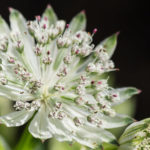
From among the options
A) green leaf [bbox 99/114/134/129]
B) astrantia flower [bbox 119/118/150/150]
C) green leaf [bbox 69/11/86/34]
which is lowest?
astrantia flower [bbox 119/118/150/150]

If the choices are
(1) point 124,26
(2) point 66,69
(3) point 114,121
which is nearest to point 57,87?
(2) point 66,69

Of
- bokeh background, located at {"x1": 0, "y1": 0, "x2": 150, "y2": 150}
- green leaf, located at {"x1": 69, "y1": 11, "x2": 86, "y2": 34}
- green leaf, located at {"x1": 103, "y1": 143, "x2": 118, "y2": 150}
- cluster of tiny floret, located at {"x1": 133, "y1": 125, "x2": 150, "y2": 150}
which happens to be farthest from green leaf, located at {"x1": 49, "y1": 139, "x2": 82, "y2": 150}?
bokeh background, located at {"x1": 0, "y1": 0, "x2": 150, "y2": 150}

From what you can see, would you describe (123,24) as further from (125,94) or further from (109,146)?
(109,146)

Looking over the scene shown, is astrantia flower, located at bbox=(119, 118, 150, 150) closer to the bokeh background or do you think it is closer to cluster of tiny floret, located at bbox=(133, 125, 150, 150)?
cluster of tiny floret, located at bbox=(133, 125, 150, 150)

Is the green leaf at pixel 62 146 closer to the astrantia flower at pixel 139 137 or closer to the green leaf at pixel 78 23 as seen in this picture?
the astrantia flower at pixel 139 137

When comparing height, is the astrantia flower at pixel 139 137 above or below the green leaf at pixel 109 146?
above

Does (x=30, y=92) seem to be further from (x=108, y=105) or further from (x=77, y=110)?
(x=108, y=105)

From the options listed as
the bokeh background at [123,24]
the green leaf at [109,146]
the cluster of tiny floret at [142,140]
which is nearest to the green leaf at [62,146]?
the green leaf at [109,146]

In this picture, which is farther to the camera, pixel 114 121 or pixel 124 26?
pixel 124 26
